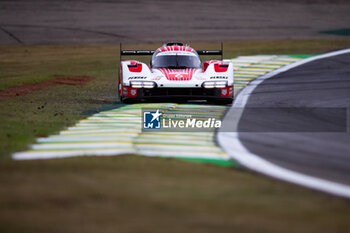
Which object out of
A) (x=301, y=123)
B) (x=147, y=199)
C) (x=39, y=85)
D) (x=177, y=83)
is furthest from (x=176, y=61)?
(x=147, y=199)

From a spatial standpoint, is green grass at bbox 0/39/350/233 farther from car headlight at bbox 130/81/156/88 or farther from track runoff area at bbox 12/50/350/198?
car headlight at bbox 130/81/156/88

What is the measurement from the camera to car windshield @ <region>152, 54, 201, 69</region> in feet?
46.6

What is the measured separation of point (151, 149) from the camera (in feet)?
25.5

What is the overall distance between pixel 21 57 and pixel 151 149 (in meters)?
19.5

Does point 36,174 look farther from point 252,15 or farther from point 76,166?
point 252,15

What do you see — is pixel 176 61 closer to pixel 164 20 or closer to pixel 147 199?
pixel 147 199

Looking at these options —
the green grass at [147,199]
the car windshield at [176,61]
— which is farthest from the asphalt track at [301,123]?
the car windshield at [176,61]

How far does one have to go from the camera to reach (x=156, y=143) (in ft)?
27.0

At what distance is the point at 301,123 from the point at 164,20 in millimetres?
28577

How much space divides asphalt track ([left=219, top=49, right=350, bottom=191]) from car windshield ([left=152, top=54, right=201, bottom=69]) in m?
1.53

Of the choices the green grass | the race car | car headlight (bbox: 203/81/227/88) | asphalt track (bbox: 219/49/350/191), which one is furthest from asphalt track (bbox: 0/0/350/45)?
the green grass

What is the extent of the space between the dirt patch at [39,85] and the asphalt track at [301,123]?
5373 millimetres

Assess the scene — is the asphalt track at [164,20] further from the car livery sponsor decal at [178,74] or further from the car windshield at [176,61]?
the car livery sponsor decal at [178,74]

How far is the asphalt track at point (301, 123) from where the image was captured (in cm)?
700
